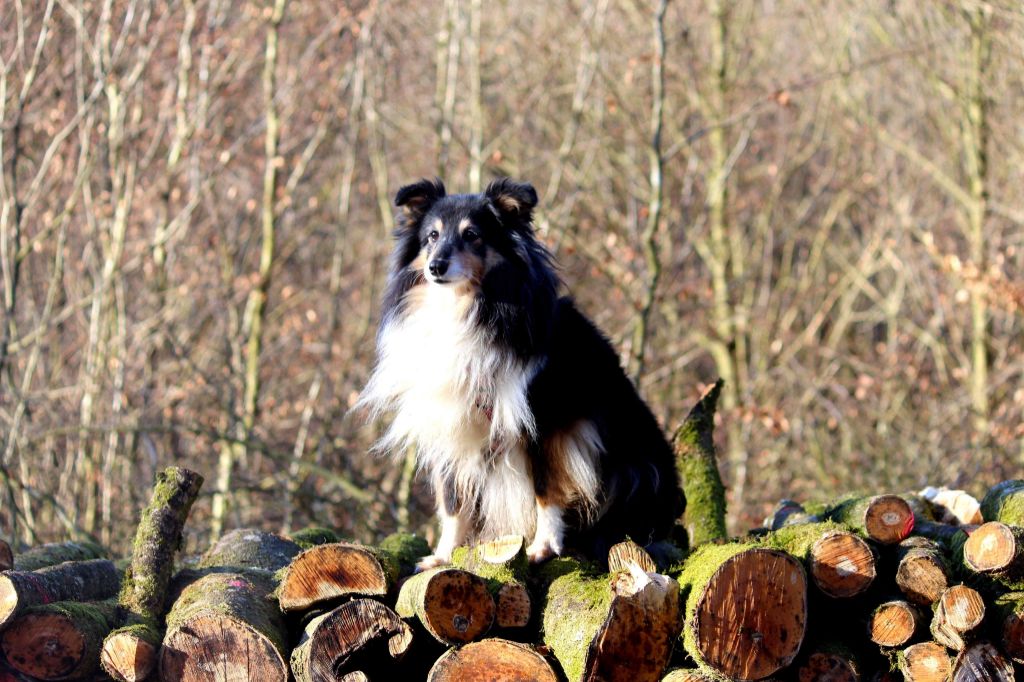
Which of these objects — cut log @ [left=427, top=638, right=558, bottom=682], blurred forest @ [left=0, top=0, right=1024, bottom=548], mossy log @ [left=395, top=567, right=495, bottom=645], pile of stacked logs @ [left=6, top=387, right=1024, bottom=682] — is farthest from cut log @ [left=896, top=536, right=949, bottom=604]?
blurred forest @ [left=0, top=0, right=1024, bottom=548]

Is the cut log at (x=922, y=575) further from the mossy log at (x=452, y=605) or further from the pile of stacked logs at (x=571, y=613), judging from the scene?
the mossy log at (x=452, y=605)

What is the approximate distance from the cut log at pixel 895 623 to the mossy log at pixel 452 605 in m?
1.28

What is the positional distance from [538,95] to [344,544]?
26.0 feet

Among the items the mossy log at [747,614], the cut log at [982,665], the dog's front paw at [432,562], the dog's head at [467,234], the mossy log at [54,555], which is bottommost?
the mossy log at [54,555]

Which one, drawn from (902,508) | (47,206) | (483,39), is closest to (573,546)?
(902,508)

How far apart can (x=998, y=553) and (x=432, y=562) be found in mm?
2148

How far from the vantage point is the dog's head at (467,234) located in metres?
4.46

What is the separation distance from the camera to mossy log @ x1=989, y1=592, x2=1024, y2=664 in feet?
11.0

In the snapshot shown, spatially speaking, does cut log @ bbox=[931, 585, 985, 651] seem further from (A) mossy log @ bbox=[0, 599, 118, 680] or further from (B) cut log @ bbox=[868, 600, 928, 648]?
(A) mossy log @ bbox=[0, 599, 118, 680]

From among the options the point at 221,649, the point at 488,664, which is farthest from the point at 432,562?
the point at 221,649

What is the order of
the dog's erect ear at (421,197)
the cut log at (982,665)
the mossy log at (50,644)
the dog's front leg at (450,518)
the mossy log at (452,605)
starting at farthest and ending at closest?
the dog's erect ear at (421,197)
the dog's front leg at (450,518)
the mossy log at (50,644)
the mossy log at (452,605)
the cut log at (982,665)

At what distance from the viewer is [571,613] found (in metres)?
3.66

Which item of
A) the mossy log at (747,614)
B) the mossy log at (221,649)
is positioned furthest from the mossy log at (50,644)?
the mossy log at (747,614)

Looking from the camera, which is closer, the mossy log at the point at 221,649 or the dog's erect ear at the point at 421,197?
the mossy log at the point at 221,649
